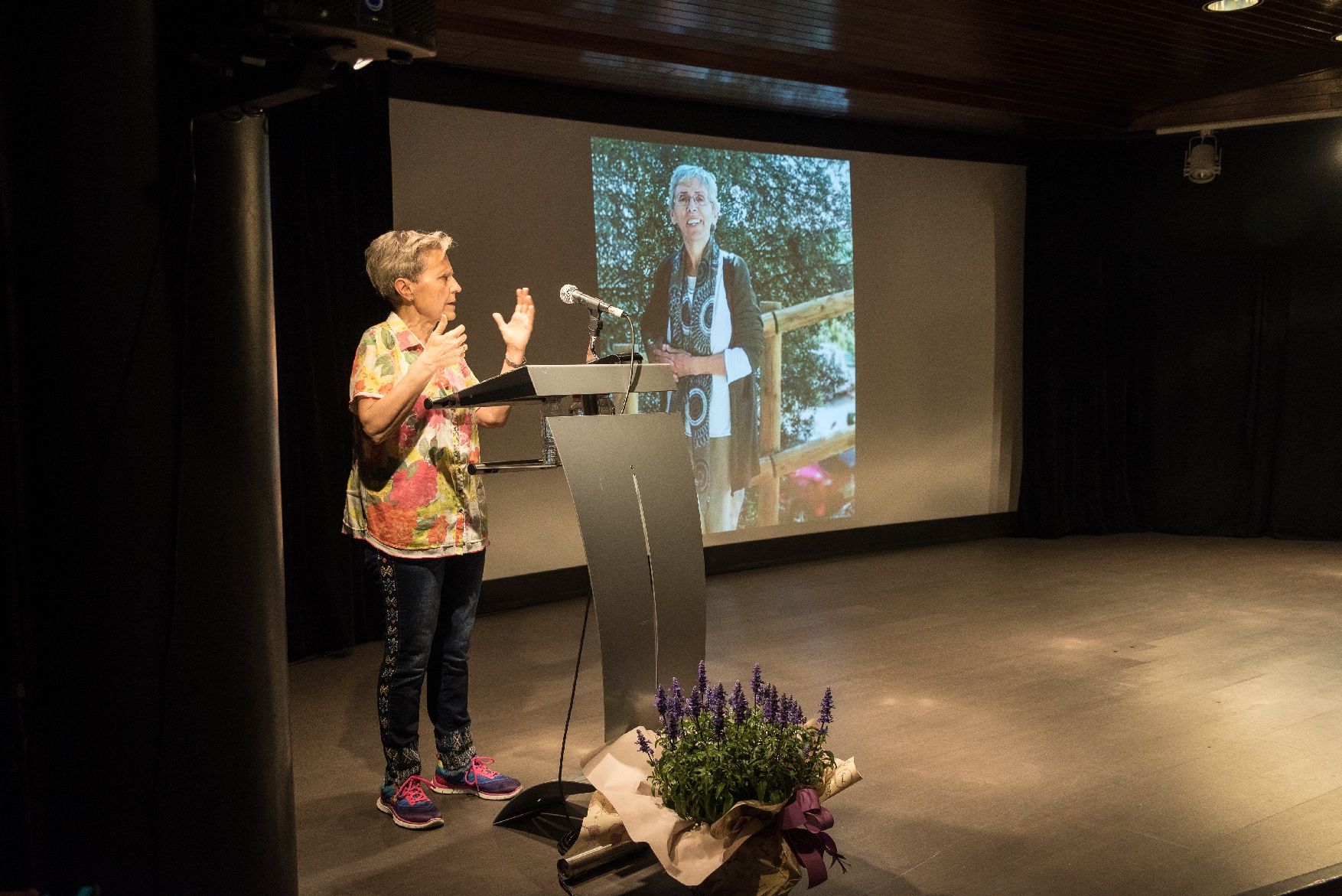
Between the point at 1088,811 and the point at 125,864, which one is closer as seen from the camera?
the point at 125,864

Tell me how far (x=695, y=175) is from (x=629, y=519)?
15.3ft

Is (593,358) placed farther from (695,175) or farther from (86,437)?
(695,175)

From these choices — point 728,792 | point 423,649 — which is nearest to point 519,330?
point 423,649

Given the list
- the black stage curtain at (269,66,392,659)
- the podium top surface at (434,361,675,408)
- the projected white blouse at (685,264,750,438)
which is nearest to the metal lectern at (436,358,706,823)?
the podium top surface at (434,361,675,408)

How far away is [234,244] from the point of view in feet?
5.84

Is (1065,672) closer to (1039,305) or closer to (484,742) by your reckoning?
(484,742)

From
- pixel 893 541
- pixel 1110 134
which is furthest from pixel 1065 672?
pixel 1110 134

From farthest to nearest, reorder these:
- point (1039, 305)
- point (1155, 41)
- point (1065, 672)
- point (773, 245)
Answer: point (1039, 305) < point (773, 245) < point (1155, 41) < point (1065, 672)

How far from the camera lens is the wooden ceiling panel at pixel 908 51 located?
17.2 feet

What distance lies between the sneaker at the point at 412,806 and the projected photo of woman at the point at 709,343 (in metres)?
3.81

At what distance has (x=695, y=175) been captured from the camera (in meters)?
6.86

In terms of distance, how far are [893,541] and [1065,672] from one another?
138 inches

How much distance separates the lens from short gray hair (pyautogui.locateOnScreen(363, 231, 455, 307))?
292 cm

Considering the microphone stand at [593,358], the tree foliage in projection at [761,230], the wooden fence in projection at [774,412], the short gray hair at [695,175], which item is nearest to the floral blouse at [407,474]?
the microphone stand at [593,358]
